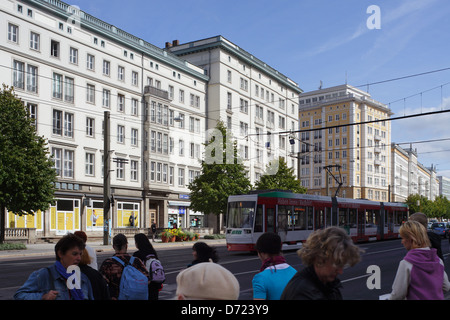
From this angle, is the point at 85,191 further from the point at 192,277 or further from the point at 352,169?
the point at 352,169

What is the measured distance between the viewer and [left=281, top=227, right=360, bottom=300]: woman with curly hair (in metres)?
3.09

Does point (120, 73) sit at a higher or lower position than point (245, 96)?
lower

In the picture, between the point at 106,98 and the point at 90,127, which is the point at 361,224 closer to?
the point at 90,127

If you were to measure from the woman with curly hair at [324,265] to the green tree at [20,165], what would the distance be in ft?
94.4

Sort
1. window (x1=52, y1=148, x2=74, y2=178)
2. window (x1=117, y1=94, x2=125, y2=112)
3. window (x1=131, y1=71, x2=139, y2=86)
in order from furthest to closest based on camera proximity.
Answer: window (x1=131, y1=71, x2=139, y2=86) → window (x1=117, y1=94, x2=125, y2=112) → window (x1=52, y1=148, x2=74, y2=178)

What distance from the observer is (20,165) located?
29.8 metres

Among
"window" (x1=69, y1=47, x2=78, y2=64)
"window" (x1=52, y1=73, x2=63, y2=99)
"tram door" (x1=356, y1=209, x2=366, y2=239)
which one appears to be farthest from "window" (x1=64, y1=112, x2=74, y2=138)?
"tram door" (x1=356, y1=209, x2=366, y2=239)

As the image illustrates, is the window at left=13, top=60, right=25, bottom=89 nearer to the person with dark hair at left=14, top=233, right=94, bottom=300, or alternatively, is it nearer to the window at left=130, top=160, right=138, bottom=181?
the window at left=130, top=160, right=138, bottom=181

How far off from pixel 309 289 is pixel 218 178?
4075cm

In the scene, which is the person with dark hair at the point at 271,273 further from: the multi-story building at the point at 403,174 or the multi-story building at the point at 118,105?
the multi-story building at the point at 403,174

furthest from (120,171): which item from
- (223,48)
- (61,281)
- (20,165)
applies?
(61,281)

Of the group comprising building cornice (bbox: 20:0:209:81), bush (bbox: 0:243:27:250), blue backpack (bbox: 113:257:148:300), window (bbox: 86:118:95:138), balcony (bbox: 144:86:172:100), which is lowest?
bush (bbox: 0:243:27:250)

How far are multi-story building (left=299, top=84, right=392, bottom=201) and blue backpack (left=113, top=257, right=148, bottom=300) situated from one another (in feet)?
329

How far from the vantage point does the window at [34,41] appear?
126 ft
